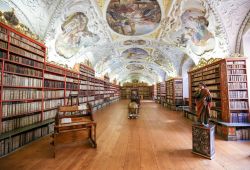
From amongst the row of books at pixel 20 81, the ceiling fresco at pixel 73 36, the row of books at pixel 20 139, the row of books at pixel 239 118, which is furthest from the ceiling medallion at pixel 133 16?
the row of books at pixel 20 139

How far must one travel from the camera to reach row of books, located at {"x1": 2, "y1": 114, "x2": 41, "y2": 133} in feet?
12.9

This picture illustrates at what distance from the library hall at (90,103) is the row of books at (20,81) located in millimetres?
29

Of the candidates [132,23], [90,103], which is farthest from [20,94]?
[132,23]

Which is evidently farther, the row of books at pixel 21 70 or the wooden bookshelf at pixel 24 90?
the row of books at pixel 21 70

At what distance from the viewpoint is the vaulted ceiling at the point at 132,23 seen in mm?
5445

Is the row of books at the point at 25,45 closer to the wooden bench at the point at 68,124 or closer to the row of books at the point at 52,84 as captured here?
the row of books at the point at 52,84

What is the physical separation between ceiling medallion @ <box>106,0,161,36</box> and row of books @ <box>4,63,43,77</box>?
177 inches

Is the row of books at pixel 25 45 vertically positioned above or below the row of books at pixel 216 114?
above

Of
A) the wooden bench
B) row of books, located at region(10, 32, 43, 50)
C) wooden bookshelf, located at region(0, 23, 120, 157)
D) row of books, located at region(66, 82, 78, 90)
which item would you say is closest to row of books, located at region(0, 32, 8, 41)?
wooden bookshelf, located at region(0, 23, 120, 157)

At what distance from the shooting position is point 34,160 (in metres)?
3.45

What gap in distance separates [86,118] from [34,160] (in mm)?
1627

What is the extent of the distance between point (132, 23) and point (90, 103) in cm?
535

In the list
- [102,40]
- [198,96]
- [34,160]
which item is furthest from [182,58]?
[34,160]

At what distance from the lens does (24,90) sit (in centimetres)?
461
